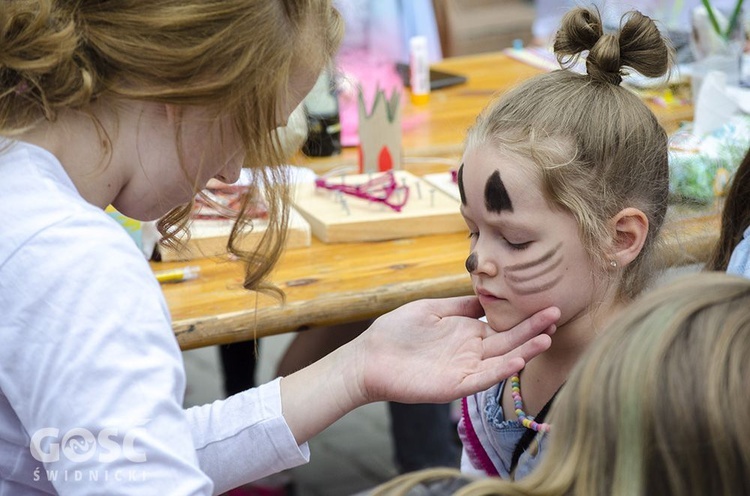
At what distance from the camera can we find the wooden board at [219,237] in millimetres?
2086

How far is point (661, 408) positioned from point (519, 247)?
63cm

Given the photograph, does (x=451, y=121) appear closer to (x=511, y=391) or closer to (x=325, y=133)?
(x=325, y=133)

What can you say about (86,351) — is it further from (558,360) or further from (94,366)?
(558,360)

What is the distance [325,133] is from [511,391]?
125cm

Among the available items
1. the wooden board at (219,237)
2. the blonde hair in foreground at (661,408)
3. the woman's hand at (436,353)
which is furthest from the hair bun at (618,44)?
the wooden board at (219,237)

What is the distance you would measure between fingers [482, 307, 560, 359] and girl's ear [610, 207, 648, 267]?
0.45ft

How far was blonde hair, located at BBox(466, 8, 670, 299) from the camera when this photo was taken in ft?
4.85

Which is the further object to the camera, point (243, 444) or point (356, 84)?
point (356, 84)

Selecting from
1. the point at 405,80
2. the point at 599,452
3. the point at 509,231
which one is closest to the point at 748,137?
the point at 509,231

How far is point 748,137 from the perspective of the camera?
7.59ft

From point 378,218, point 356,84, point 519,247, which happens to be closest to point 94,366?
point 519,247

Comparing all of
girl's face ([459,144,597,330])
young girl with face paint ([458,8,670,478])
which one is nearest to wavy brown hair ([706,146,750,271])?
young girl with face paint ([458,8,670,478])

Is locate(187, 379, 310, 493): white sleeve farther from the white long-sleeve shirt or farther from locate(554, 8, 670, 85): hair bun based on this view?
locate(554, 8, 670, 85): hair bun

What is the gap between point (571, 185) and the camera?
1469 mm
